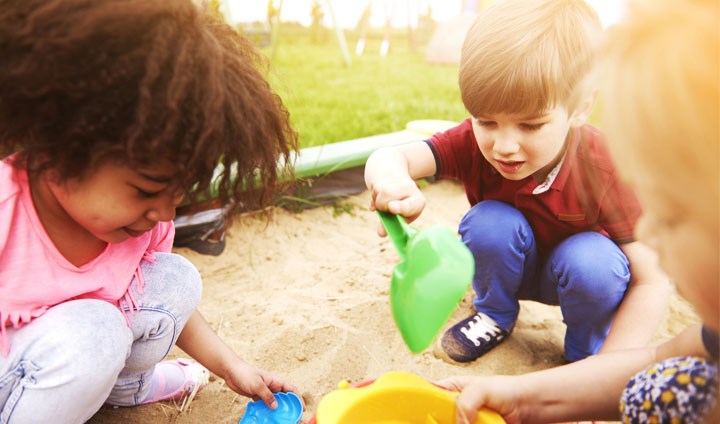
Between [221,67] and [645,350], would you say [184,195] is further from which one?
[645,350]

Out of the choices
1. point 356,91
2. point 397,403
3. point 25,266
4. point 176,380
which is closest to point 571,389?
point 397,403

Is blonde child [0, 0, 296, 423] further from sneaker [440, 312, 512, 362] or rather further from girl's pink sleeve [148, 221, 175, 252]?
sneaker [440, 312, 512, 362]

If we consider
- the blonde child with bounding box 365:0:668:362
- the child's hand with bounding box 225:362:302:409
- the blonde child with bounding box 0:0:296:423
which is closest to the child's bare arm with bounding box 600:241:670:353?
the blonde child with bounding box 365:0:668:362

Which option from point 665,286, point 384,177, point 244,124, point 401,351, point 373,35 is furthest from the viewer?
point 373,35

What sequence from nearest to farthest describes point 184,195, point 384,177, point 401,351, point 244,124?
point 244,124, point 184,195, point 384,177, point 401,351

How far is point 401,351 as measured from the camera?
4.52 ft

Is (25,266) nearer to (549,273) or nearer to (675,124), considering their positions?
(675,124)

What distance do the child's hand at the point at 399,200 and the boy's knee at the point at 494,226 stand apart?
32 centimetres

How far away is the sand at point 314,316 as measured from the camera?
1.27 metres

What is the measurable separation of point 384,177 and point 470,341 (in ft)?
1.59

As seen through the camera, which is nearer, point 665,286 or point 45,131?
point 45,131

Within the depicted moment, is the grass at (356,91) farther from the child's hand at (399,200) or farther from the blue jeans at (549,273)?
the blue jeans at (549,273)

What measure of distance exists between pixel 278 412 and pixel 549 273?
0.65m

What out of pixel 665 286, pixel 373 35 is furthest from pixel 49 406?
pixel 373 35
